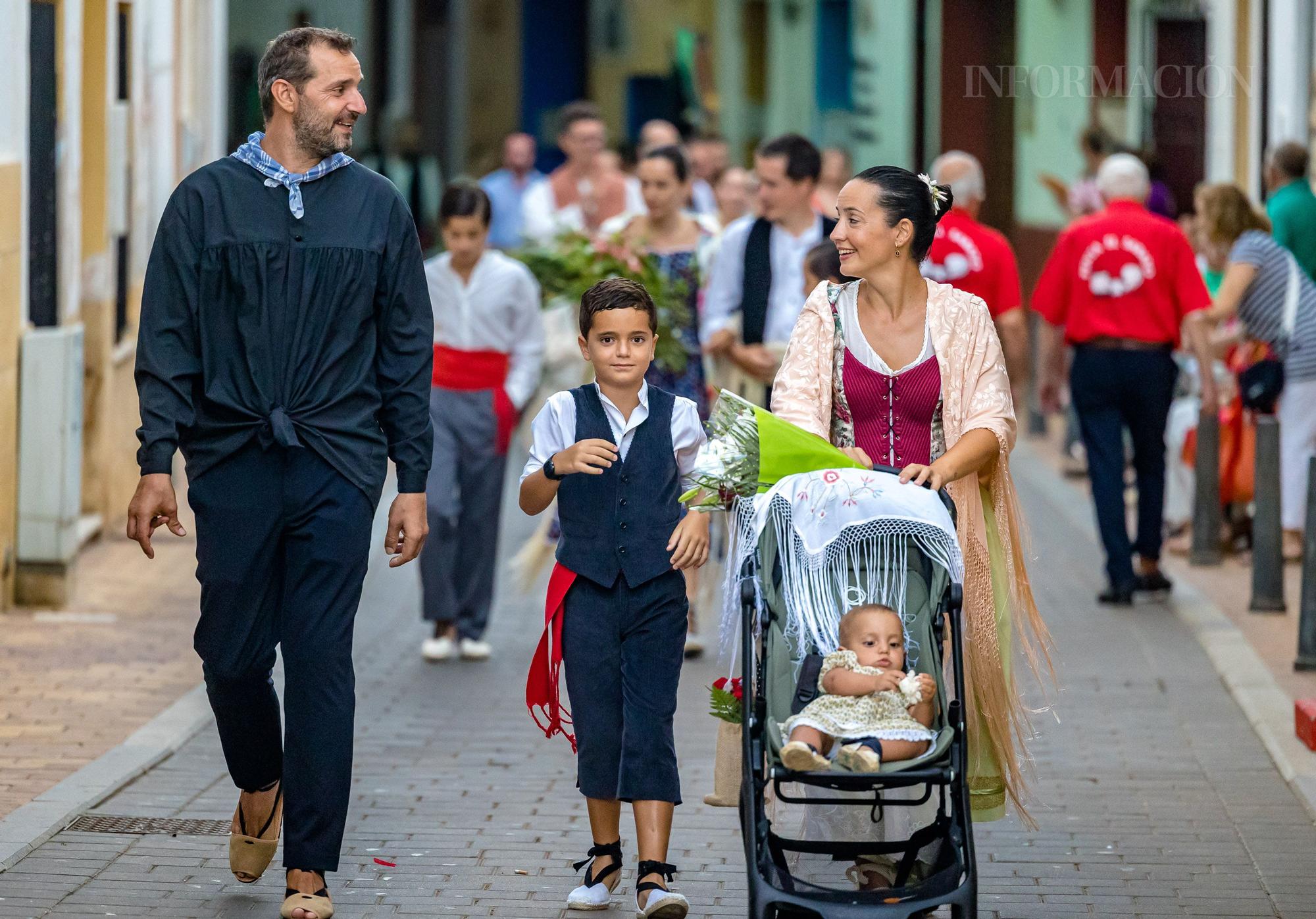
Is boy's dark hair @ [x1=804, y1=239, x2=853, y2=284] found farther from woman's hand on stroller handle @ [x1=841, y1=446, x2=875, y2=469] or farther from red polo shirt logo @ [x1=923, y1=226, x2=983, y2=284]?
woman's hand on stroller handle @ [x1=841, y1=446, x2=875, y2=469]

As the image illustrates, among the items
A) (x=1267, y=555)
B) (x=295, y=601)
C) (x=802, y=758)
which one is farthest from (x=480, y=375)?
(x=802, y=758)

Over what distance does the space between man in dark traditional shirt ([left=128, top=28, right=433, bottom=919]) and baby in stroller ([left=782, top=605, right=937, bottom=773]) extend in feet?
3.72

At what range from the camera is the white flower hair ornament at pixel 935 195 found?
5773 millimetres

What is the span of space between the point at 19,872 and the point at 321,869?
3.12 feet

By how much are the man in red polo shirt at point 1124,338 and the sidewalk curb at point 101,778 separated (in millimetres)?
4794

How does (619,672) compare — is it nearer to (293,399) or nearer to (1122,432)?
(293,399)

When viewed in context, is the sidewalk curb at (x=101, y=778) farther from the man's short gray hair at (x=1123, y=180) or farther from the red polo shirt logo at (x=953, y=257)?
the man's short gray hair at (x=1123, y=180)

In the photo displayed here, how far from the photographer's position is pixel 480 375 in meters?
9.72

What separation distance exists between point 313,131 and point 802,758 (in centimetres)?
197

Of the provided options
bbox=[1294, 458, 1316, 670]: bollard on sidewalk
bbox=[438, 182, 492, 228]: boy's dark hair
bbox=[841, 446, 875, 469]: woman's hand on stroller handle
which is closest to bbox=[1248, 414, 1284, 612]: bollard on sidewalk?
bbox=[1294, 458, 1316, 670]: bollard on sidewalk

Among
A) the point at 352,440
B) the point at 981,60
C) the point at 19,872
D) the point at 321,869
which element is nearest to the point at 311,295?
the point at 352,440

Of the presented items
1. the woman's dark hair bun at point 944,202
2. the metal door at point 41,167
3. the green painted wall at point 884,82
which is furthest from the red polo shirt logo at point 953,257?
the green painted wall at point 884,82

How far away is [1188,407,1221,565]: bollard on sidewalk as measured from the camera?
1220 centimetres

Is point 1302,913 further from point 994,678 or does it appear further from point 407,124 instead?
point 407,124
